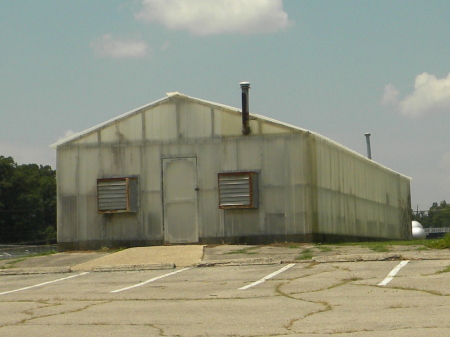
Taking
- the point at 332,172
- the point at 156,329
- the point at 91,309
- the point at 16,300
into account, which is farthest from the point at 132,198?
the point at 156,329

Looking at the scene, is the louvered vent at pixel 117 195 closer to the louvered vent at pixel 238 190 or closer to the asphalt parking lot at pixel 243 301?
the louvered vent at pixel 238 190

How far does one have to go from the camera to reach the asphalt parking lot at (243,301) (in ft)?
28.6

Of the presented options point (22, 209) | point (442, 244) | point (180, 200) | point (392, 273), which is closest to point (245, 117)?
point (180, 200)

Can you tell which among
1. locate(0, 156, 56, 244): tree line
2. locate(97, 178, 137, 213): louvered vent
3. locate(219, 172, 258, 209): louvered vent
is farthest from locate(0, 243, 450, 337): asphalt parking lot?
locate(0, 156, 56, 244): tree line

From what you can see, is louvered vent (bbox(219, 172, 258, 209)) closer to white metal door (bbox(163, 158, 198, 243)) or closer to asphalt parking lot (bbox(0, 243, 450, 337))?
white metal door (bbox(163, 158, 198, 243))

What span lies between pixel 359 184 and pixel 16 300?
2055cm

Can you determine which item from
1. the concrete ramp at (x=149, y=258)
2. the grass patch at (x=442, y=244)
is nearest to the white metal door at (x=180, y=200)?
the concrete ramp at (x=149, y=258)

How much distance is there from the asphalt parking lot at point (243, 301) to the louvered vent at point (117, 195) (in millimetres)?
7737

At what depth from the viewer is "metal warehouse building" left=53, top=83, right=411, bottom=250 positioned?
945 inches

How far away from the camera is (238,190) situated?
23969mm

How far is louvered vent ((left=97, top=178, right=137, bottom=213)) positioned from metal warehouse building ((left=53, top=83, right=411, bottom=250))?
31 millimetres

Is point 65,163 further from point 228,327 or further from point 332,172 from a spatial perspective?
point 228,327

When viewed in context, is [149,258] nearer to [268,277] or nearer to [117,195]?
[117,195]

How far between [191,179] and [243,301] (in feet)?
44.6
